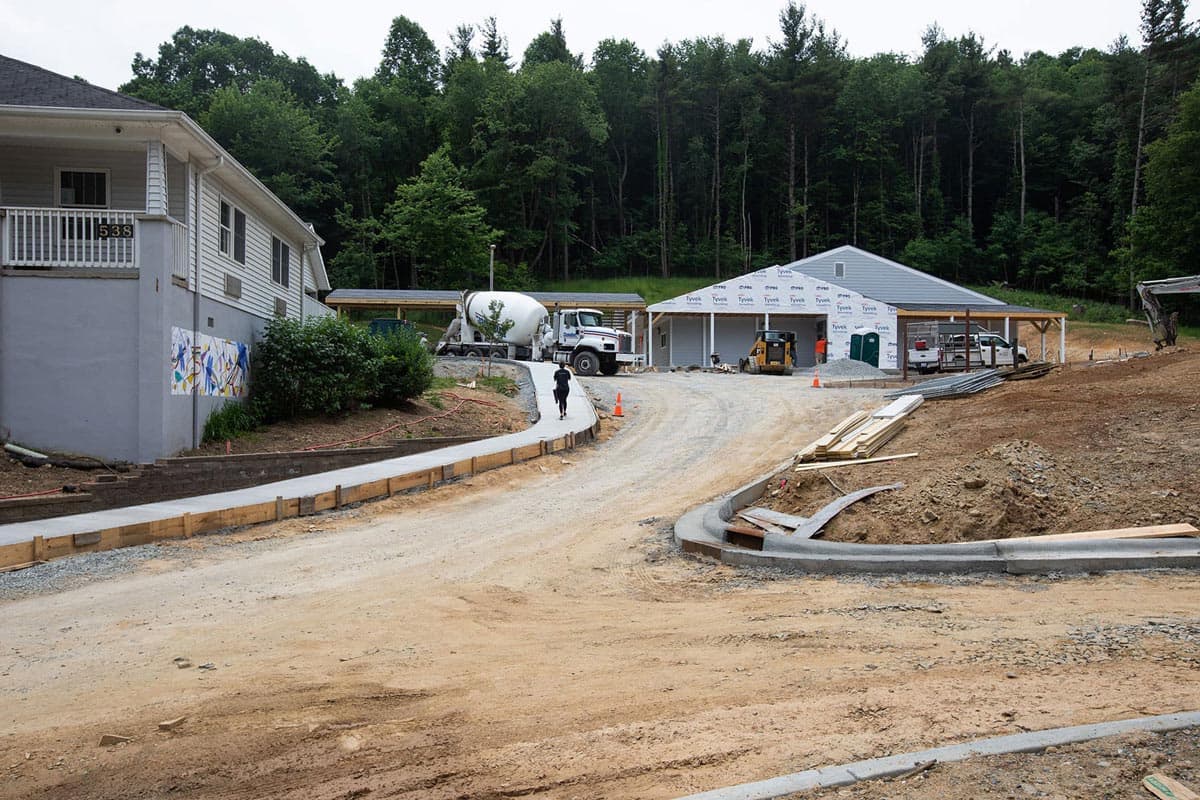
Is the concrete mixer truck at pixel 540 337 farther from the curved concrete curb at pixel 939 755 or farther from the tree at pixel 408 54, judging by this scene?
the tree at pixel 408 54

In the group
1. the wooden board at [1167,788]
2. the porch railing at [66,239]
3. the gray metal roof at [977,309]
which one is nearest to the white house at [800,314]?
the gray metal roof at [977,309]

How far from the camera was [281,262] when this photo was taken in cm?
2470

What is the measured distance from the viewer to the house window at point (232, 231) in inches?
758

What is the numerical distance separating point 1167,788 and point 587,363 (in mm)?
31795

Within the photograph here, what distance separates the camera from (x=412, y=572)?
967cm

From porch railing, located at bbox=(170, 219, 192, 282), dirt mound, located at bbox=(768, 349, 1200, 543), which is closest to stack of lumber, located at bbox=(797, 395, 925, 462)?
dirt mound, located at bbox=(768, 349, 1200, 543)

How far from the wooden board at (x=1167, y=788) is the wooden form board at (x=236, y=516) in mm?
10477

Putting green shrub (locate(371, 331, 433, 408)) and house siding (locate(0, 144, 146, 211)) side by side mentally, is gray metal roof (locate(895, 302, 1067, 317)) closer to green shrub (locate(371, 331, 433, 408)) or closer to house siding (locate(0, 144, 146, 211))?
green shrub (locate(371, 331, 433, 408))

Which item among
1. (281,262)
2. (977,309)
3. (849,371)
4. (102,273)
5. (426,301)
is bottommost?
(849,371)

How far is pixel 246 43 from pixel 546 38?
30.5m

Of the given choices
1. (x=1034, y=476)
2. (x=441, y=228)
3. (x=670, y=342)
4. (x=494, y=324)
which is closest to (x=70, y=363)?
(x=1034, y=476)

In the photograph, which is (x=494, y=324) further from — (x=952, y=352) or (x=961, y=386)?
(x=961, y=386)

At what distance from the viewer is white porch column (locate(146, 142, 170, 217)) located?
51.7 ft

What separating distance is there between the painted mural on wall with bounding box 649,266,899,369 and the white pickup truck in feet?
27.5
